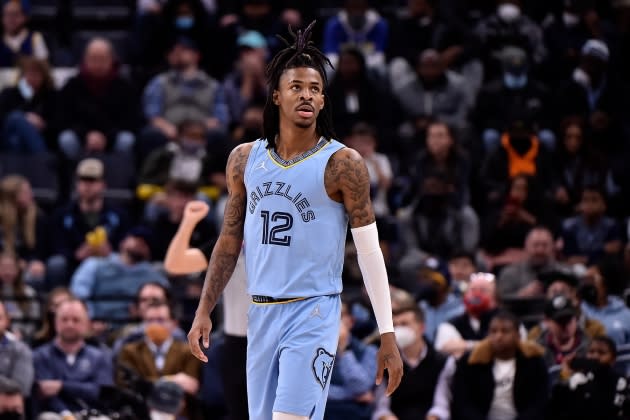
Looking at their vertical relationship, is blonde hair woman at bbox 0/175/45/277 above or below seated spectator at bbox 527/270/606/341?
above

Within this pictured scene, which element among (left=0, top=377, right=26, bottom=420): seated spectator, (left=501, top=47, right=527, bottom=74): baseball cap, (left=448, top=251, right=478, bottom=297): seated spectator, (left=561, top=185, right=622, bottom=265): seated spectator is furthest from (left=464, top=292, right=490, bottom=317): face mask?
(left=501, top=47, right=527, bottom=74): baseball cap

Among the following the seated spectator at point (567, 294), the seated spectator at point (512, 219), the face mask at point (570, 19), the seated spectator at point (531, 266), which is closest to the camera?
the seated spectator at point (567, 294)

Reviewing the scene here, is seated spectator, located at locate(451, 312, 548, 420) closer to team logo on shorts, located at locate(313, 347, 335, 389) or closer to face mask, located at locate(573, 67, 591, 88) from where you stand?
team logo on shorts, located at locate(313, 347, 335, 389)

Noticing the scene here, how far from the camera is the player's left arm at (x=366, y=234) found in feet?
18.8

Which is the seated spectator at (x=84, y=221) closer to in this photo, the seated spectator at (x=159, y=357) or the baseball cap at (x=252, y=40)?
the seated spectator at (x=159, y=357)

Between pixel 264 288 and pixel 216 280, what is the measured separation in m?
0.33

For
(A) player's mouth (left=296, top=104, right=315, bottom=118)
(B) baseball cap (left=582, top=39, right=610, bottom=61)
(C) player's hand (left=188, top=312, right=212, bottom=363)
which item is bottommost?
(C) player's hand (left=188, top=312, right=212, bottom=363)

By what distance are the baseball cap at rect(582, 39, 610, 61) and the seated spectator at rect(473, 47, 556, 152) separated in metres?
0.61

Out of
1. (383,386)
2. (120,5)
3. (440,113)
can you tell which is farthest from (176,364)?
(120,5)

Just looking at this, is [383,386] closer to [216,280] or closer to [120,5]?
[216,280]

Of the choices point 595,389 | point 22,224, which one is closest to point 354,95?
point 22,224

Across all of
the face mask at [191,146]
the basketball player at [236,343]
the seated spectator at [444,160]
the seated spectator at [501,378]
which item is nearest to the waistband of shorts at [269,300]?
the basketball player at [236,343]

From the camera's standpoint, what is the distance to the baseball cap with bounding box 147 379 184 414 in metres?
9.11

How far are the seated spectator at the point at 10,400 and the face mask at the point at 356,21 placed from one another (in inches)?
246
